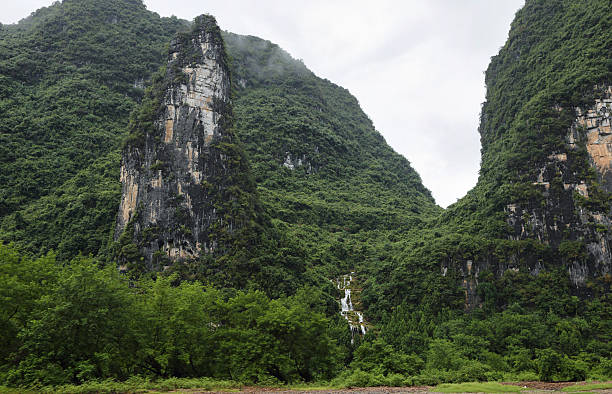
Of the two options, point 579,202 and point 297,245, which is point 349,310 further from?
point 579,202

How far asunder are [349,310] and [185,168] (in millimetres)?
30821

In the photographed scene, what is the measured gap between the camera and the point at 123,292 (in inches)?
748

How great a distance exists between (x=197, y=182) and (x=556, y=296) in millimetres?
46408

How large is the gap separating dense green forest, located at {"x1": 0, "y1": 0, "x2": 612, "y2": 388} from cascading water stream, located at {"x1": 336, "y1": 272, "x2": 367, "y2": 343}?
1.67m

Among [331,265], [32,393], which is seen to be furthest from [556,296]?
[32,393]

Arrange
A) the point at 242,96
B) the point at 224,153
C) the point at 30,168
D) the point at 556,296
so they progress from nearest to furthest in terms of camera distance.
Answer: the point at 556,296
the point at 224,153
the point at 30,168
the point at 242,96

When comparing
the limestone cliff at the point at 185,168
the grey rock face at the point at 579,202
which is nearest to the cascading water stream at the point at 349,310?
the limestone cliff at the point at 185,168

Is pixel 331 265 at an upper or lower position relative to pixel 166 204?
lower

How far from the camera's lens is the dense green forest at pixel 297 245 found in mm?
19828

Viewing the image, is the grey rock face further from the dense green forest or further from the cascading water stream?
the cascading water stream

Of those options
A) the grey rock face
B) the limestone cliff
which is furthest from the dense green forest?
the limestone cliff

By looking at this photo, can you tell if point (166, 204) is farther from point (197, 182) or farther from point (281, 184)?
point (281, 184)

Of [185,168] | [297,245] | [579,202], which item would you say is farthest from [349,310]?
[579,202]

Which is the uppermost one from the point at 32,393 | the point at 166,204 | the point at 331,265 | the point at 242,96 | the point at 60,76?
the point at 242,96
